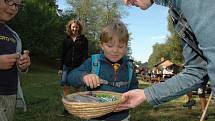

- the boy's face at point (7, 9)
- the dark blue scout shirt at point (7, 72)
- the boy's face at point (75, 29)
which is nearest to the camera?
the dark blue scout shirt at point (7, 72)

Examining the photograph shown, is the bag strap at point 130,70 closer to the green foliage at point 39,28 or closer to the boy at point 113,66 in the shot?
the boy at point 113,66

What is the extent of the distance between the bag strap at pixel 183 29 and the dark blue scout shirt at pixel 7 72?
2.22 m

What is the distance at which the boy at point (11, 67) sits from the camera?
4.11m

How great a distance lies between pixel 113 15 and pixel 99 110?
177 feet

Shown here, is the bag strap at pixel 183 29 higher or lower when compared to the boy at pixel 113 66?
higher

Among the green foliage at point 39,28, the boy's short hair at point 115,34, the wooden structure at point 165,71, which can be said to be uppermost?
the boy's short hair at point 115,34

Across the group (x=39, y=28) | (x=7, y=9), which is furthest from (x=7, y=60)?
(x=39, y=28)

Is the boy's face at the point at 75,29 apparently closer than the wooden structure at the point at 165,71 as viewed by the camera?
Yes

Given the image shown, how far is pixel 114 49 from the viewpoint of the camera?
4215 mm

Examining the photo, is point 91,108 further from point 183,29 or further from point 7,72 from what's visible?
point 7,72

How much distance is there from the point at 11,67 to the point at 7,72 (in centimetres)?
25

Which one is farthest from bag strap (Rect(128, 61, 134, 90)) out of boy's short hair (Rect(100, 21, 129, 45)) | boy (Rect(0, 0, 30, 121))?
boy (Rect(0, 0, 30, 121))

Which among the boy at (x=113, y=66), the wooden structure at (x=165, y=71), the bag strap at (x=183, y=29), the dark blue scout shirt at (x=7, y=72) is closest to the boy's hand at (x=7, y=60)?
the dark blue scout shirt at (x=7, y=72)

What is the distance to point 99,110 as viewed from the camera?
321 cm
